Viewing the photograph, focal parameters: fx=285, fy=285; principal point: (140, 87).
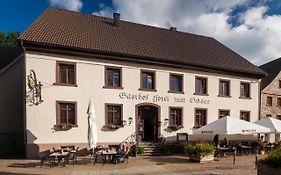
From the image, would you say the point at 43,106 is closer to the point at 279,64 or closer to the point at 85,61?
the point at 85,61

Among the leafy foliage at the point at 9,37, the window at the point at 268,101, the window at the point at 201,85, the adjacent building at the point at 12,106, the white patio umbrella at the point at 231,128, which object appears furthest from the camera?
the leafy foliage at the point at 9,37

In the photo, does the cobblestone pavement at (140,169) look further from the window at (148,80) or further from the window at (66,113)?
the window at (148,80)

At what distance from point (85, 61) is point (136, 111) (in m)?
5.33

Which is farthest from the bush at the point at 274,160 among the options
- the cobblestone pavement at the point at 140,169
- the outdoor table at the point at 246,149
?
the outdoor table at the point at 246,149

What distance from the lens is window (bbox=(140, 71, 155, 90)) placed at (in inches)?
867

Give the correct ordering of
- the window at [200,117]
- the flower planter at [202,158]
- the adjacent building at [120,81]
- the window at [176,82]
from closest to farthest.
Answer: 1. the flower planter at [202,158]
2. the adjacent building at [120,81]
3. the window at [176,82]
4. the window at [200,117]

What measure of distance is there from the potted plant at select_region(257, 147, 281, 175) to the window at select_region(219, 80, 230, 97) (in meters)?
15.2

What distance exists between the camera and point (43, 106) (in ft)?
60.8

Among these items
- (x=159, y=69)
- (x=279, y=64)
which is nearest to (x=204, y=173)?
(x=159, y=69)

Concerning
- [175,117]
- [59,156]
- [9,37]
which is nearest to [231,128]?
[175,117]

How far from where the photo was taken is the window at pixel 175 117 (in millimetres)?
22938

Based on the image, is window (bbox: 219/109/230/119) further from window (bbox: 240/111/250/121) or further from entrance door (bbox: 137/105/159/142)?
entrance door (bbox: 137/105/159/142)

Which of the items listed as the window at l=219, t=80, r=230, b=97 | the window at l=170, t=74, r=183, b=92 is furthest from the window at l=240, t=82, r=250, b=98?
the window at l=170, t=74, r=183, b=92

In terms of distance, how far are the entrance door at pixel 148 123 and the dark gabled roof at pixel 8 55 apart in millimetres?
11383
